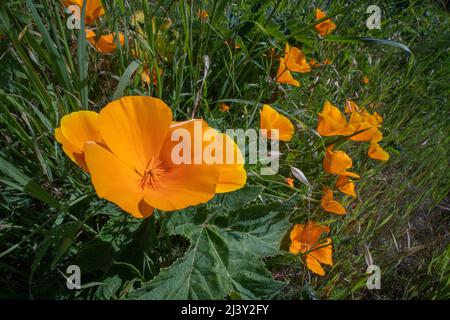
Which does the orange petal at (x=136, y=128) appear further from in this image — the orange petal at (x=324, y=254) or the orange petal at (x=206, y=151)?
the orange petal at (x=324, y=254)

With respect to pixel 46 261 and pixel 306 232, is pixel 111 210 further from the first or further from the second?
pixel 306 232

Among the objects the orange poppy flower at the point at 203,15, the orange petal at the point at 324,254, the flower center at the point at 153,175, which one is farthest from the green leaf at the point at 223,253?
the orange poppy flower at the point at 203,15

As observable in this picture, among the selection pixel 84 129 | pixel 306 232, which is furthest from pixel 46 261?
pixel 306 232

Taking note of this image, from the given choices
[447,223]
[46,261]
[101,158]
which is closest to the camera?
[101,158]

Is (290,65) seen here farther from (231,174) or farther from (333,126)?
(231,174)

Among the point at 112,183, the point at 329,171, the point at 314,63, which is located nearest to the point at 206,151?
the point at 112,183

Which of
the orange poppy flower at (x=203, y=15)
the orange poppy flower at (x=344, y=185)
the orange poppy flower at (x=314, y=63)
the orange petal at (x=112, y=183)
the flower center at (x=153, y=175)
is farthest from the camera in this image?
the orange poppy flower at (x=314, y=63)
